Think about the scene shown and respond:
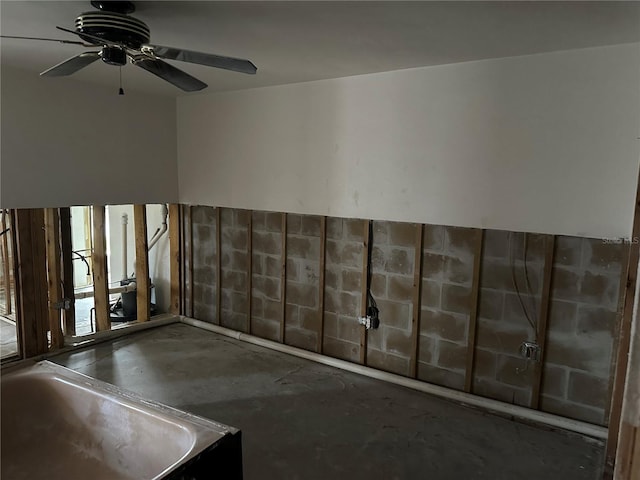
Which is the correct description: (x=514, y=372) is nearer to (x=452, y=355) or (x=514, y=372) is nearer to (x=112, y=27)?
(x=452, y=355)

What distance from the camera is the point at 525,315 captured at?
10.8 ft

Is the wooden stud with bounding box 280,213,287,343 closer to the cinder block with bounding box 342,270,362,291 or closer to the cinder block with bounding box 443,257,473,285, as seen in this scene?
the cinder block with bounding box 342,270,362,291

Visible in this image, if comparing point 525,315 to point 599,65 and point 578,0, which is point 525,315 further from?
point 578,0

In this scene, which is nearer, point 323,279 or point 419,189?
point 419,189

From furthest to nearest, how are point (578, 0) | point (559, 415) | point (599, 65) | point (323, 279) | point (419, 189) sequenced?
point (323, 279) < point (419, 189) < point (559, 415) < point (599, 65) < point (578, 0)

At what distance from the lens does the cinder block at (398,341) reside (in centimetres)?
384

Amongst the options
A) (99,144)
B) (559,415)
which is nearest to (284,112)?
(99,144)

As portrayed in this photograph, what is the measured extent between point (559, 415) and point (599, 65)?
233 cm

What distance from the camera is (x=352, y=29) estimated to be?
258 cm

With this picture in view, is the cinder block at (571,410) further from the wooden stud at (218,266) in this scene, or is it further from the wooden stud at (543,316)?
the wooden stud at (218,266)

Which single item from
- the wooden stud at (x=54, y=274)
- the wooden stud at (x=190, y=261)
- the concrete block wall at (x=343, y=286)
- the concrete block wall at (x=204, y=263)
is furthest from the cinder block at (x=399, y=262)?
the wooden stud at (x=54, y=274)

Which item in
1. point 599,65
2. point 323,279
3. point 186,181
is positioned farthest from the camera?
point 186,181

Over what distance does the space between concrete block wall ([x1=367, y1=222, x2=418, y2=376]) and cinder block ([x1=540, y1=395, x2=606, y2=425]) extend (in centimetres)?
104

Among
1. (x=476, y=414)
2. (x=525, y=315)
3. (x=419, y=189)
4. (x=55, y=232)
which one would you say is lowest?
(x=476, y=414)
